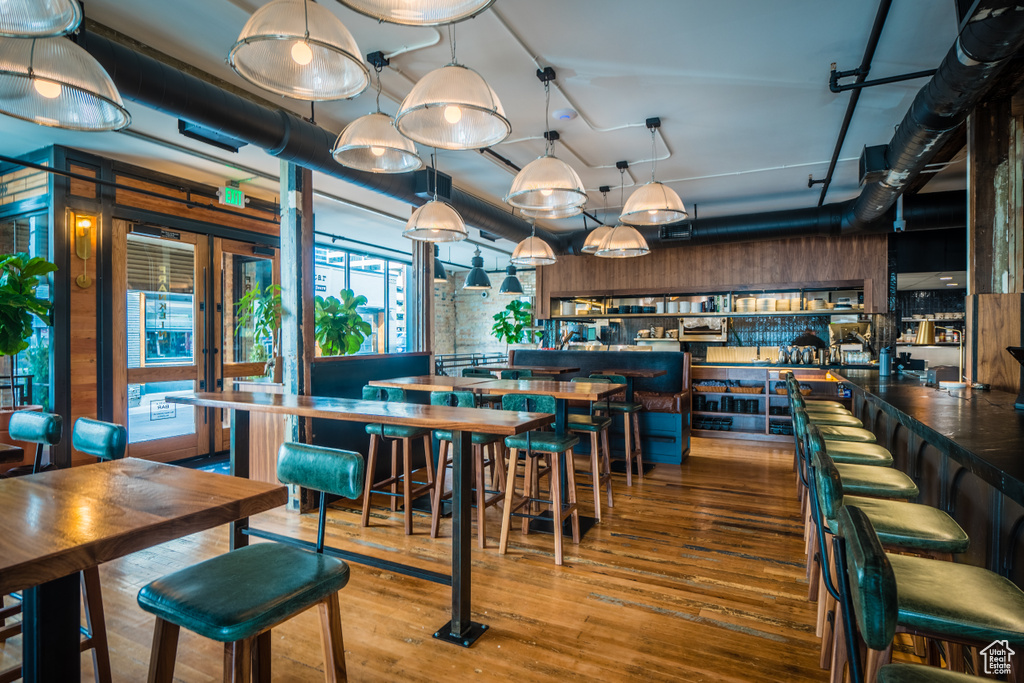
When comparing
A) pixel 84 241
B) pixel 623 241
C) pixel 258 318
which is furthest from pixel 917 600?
pixel 258 318

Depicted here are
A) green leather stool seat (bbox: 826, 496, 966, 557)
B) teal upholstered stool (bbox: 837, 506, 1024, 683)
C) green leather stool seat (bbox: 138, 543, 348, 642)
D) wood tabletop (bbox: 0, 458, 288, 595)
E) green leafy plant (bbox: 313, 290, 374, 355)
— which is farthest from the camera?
green leafy plant (bbox: 313, 290, 374, 355)

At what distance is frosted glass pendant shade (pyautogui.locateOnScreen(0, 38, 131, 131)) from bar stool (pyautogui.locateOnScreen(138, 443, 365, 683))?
1.61 m

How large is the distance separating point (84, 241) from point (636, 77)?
212 inches

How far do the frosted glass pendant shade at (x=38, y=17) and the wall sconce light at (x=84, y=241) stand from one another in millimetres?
4498

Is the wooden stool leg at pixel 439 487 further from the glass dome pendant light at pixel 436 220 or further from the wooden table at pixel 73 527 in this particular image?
the wooden table at pixel 73 527

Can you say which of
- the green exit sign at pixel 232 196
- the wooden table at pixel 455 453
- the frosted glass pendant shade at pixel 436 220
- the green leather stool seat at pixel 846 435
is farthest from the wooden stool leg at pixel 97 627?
the green exit sign at pixel 232 196

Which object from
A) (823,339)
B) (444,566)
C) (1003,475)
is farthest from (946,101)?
(823,339)

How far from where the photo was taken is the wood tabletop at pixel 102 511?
1147 mm

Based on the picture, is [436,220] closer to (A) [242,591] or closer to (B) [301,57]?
(B) [301,57]

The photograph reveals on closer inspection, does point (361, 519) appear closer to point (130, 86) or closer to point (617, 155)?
point (130, 86)

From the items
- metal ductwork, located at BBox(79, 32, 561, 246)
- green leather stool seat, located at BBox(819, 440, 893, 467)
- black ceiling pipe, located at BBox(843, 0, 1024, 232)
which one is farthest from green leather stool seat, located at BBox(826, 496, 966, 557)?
metal ductwork, located at BBox(79, 32, 561, 246)

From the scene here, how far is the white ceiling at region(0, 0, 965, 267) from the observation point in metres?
3.21

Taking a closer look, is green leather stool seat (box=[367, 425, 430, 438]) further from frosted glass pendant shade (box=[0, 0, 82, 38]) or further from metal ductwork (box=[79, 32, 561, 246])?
frosted glass pendant shade (box=[0, 0, 82, 38])

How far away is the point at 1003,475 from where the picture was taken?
1432mm
